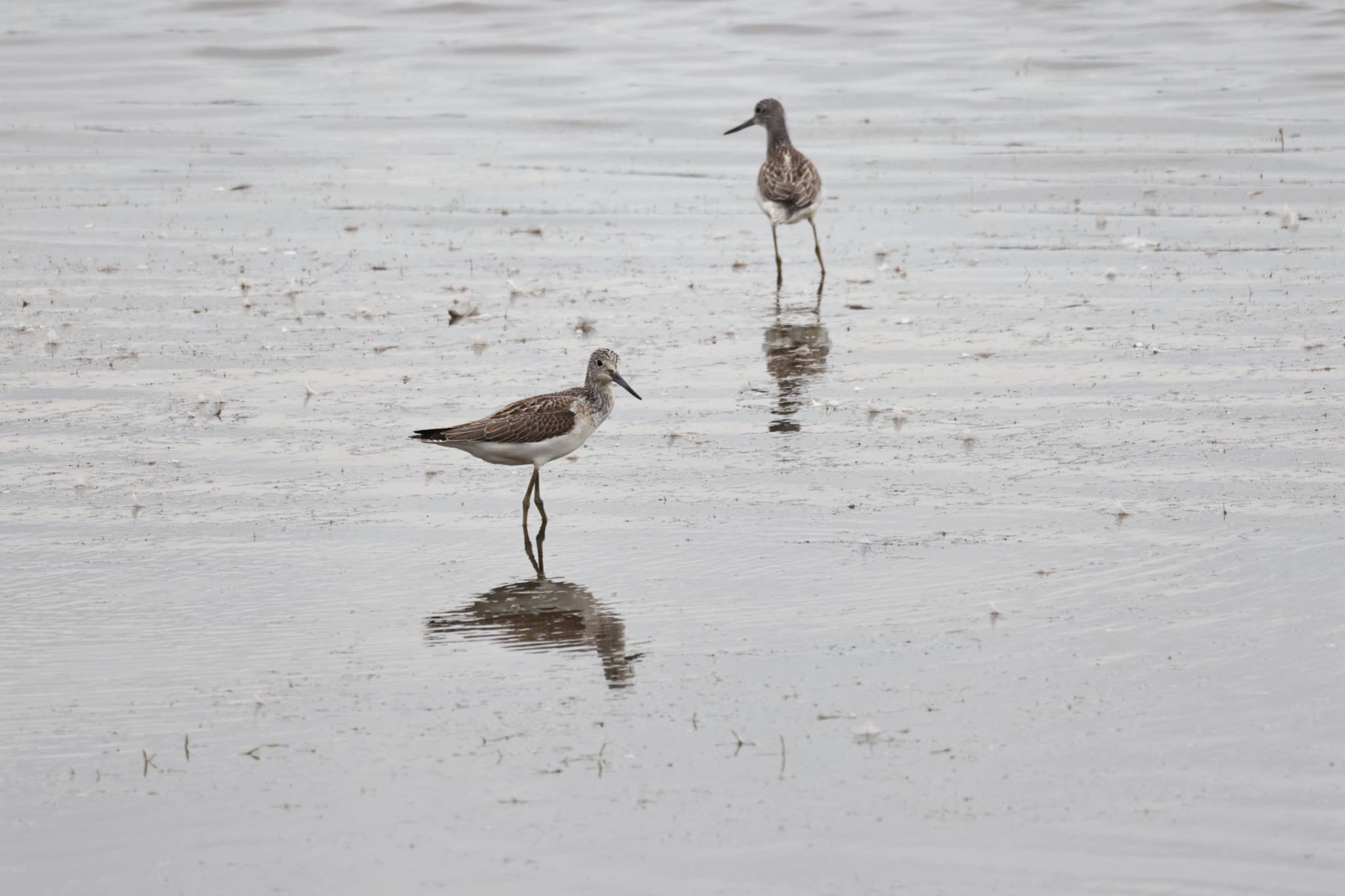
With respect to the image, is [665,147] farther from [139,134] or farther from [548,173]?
[139,134]

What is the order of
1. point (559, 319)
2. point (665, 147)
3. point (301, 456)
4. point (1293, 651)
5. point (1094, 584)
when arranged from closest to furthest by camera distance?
point (1293, 651) → point (1094, 584) → point (301, 456) → point (559, 319) → point (665, 147)

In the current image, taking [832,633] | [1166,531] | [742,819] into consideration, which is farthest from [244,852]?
[1166,531]

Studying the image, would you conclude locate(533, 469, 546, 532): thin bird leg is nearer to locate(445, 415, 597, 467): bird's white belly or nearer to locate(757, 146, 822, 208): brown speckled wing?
locate(445, 415, 597, 467): bird's white belly

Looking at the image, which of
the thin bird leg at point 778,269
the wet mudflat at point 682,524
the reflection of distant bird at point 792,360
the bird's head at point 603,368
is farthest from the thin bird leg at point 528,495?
the thin bird leg at point 778,269

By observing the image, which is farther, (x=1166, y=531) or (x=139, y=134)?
(x=139, y=134)

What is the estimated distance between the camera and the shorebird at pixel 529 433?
10672 mm

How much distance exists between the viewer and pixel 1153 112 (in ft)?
84.8

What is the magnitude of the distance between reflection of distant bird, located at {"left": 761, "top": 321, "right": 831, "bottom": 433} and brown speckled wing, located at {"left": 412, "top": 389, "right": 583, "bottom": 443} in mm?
2054

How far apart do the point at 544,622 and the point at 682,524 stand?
5.63 ft

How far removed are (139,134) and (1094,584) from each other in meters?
19.7

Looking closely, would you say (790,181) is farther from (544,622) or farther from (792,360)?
(544,622)

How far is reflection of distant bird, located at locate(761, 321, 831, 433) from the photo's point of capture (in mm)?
12898

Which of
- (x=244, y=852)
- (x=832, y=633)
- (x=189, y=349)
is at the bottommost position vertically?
(x=244, y=852)

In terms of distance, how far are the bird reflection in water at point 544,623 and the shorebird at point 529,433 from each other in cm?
126
